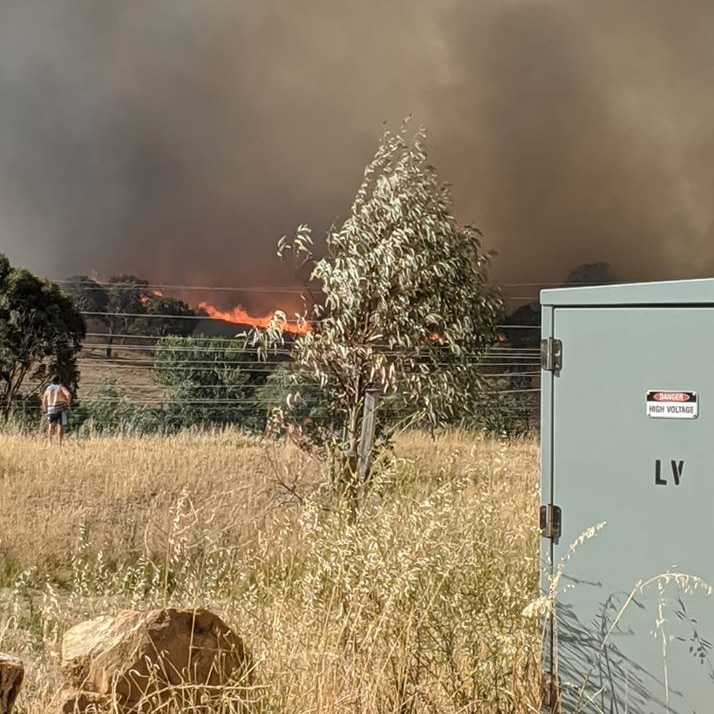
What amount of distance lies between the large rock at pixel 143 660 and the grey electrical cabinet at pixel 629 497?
0.93m

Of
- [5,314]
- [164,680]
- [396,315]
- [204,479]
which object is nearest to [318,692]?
[164,680]

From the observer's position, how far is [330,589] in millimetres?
3314

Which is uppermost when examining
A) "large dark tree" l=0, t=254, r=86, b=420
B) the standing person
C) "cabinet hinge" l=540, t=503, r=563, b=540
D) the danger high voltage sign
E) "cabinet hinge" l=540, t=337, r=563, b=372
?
"large dark tree" l=0, t=254, r=86, b=420

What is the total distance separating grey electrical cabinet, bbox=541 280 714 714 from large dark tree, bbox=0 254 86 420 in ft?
47.8

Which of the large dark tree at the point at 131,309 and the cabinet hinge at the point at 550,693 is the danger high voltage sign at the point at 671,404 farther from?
the large dark tree at the point at 131,309

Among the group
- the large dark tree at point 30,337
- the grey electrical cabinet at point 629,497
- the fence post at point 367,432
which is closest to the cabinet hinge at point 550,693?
the grey electrical cabinet at point 629,497

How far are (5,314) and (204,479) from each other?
890 centimetres

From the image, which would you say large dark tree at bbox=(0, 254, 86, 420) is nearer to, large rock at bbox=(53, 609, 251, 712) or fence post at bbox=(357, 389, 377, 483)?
fence post at bbox=(357, 389, 377, 483)

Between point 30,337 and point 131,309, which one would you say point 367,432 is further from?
point 131,309

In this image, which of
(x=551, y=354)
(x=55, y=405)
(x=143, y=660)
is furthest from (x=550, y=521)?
(x=55, y=405)

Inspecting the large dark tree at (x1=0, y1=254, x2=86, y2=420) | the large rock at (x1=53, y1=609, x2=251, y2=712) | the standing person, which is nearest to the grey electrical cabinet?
the large rock at (x1=53, y1=609, x2=251, y2=712)

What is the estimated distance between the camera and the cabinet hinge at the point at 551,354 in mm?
2619

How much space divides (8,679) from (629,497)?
1622 millimetres

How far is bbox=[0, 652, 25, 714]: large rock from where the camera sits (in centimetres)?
248
